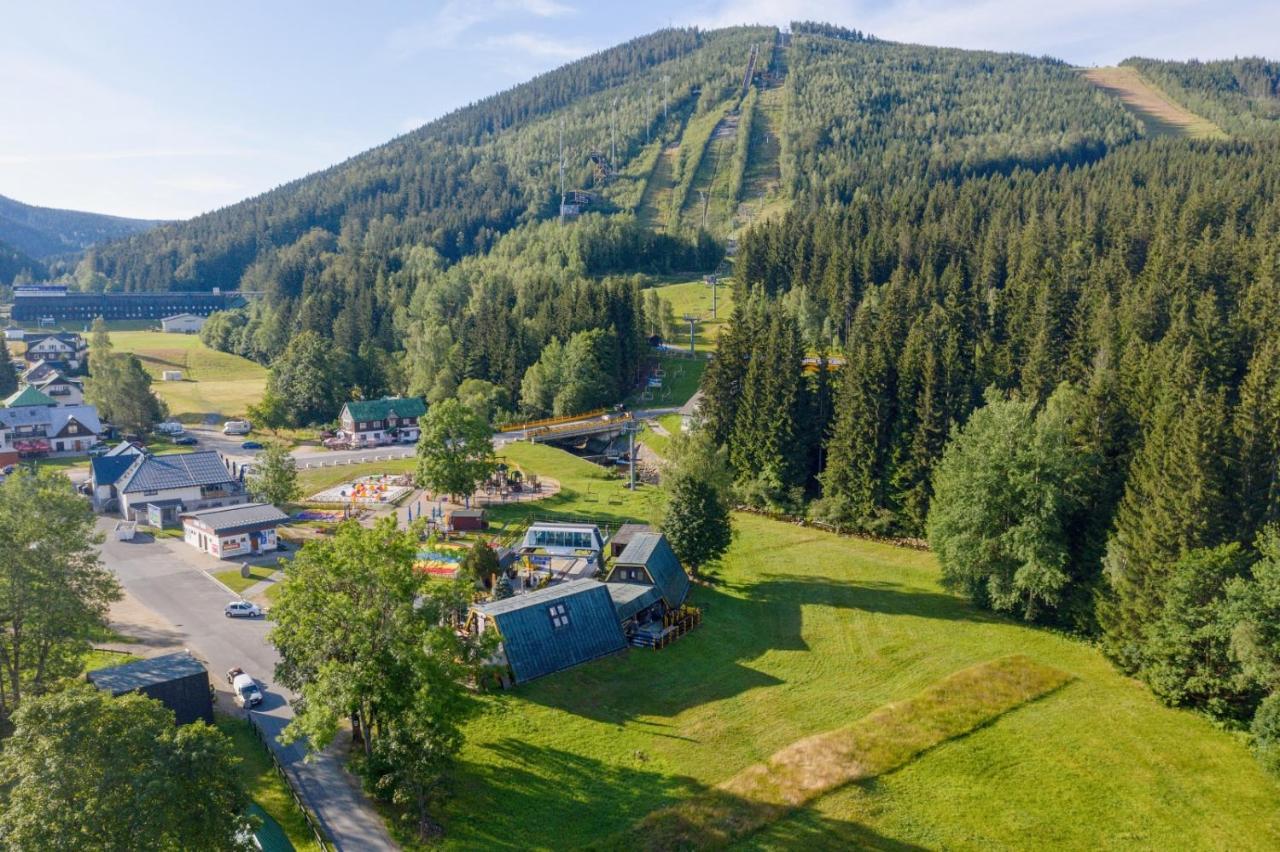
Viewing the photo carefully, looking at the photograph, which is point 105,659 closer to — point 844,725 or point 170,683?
point 170,683

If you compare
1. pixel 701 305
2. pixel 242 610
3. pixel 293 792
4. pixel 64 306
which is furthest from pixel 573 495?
pixel 64 306

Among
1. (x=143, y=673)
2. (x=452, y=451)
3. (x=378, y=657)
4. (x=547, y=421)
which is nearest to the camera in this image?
(x=378, y=657)

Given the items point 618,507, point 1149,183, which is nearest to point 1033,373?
point 618,507

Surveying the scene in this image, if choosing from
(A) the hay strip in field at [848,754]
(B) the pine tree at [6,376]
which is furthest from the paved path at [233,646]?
(B) the pine tree at [6,376]

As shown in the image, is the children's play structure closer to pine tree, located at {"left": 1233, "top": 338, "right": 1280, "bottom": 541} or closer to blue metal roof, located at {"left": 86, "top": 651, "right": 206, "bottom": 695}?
blue metal roof, located at {"left": 86, "top": 651, "right": 206, "bottom": 695}

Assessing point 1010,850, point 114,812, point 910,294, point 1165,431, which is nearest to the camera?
point 114,812

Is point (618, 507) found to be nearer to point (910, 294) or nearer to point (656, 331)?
point (910, 294)

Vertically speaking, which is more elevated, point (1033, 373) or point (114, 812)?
point (1033, 373)
